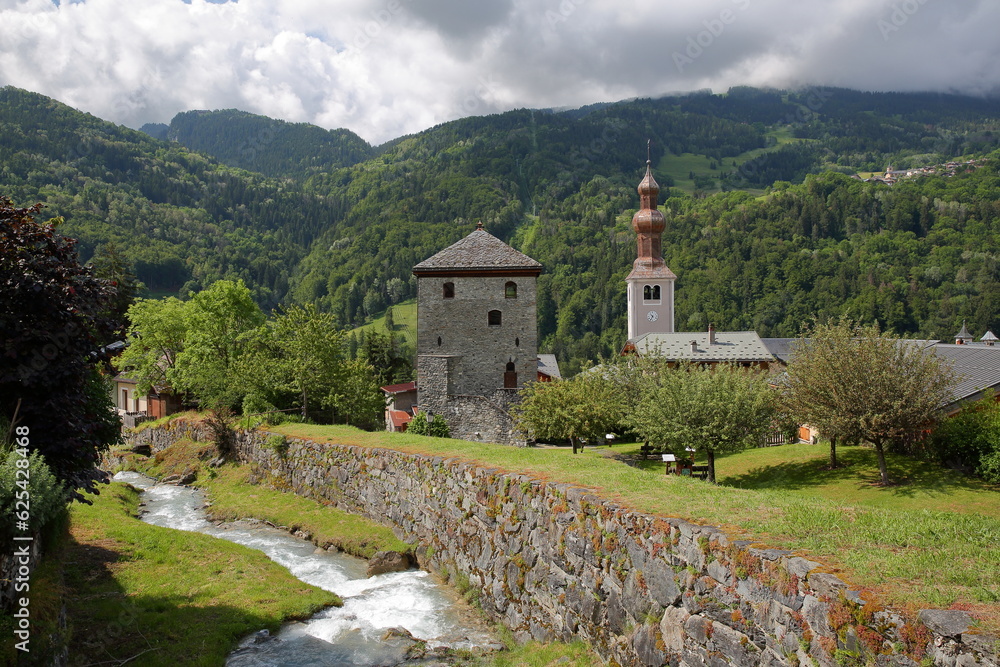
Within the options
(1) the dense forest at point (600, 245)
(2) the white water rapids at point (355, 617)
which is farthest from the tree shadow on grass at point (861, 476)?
(1) the dense forest at point (600, 245)

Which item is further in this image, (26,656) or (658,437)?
(658,437)

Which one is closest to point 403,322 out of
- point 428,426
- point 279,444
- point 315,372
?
point 315,372

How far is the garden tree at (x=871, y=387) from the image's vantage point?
21656 millimetres

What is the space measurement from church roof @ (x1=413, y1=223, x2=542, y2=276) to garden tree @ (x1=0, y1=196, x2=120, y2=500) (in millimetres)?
26373

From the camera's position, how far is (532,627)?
39.8ft

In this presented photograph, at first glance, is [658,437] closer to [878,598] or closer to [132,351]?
[878,598]

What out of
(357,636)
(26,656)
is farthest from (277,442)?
(26,656)

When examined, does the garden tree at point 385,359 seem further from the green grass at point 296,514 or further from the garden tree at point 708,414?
the garden tree at point 708,414

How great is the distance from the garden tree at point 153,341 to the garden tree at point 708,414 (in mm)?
29117

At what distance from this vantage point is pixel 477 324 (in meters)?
37.3

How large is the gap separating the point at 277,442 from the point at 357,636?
45.0 feet

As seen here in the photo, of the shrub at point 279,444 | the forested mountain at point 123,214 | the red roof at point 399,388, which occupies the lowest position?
the red roof at point 399,388

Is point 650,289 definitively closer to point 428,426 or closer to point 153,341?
point 428,426

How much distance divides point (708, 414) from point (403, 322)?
399 ft
